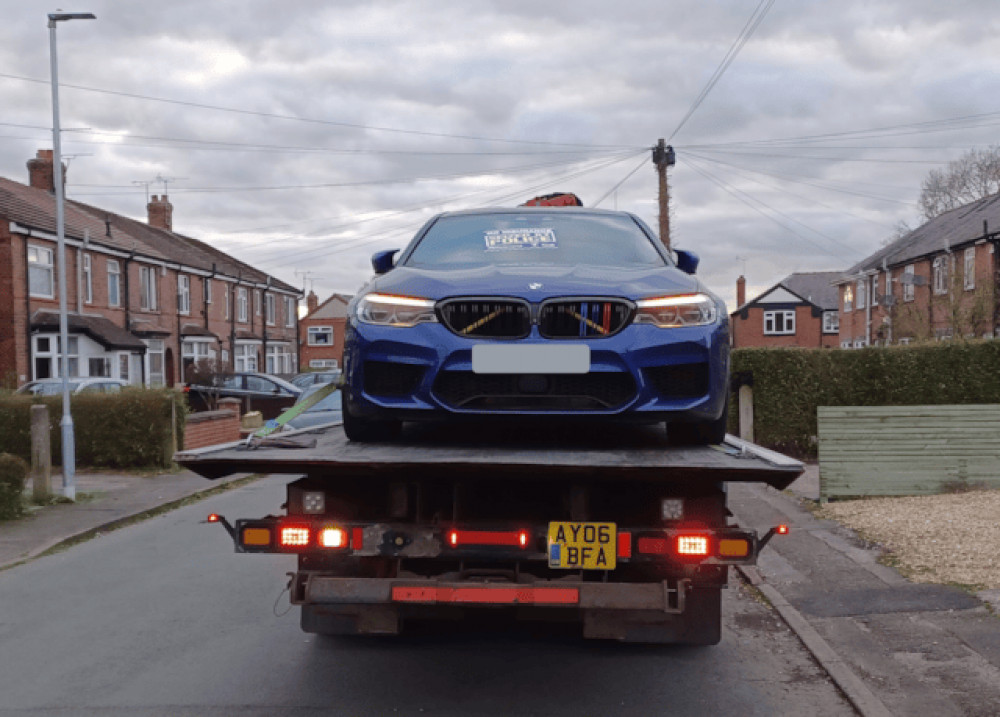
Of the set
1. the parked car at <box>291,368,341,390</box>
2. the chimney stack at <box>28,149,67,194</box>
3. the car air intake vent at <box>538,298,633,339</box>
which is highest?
the chimney stack at <box>28,149,67,194</box>

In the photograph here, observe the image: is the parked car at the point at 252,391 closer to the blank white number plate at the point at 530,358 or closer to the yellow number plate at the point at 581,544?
the blank white number plate at the point at 530,358

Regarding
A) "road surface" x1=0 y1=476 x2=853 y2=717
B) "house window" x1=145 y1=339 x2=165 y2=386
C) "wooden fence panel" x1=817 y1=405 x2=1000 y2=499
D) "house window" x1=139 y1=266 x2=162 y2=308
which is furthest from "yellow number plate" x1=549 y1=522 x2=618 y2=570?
"house window" x1=139 y1=266 x2=162 y2=308

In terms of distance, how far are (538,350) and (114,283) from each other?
33530 millimetres

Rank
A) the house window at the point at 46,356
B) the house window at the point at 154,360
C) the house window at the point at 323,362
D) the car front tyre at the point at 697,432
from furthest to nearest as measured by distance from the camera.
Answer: the house window at the point at 323,362 → the house window at the point at 154,360 → the house window at the point at 46,356 → the car front tyre at the point at 697,432

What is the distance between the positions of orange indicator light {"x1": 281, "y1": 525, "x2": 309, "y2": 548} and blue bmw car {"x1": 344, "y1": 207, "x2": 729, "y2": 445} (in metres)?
0.62

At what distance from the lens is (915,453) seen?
1045cm

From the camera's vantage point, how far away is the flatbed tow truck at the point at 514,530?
152 inches

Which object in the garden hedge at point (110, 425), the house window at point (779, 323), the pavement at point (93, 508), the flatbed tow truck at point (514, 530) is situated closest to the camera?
Answer: the flatbed tow truck at point (514, 530)

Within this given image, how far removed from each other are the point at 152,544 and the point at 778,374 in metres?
10.1

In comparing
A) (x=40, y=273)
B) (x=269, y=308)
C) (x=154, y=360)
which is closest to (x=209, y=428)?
(x=40, y=273)

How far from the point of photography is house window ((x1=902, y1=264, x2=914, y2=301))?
37188 mm

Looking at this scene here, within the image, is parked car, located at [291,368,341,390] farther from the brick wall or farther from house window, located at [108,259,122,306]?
house window, located at [108,259,122,306]

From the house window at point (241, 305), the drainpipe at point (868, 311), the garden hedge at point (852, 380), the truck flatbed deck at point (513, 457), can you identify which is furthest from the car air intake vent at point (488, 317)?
the drainpipe at point (868, 311)

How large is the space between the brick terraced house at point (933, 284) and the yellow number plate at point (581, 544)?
905 inches
